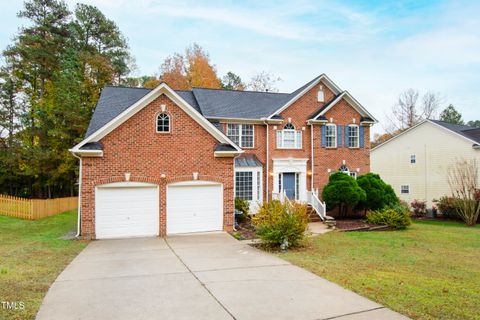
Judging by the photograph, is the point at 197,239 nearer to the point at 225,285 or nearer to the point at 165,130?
the point at 165,130

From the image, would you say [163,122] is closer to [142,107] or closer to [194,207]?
[142,107]

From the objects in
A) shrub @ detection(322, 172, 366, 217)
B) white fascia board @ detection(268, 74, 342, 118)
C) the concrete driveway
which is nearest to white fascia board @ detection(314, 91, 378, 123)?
white fascia board @ detection(268, 74, 342, 118)

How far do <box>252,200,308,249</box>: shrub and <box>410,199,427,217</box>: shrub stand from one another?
63.0 feet

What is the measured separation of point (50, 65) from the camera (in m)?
32.2

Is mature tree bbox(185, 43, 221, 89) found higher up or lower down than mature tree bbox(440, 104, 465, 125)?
higher up

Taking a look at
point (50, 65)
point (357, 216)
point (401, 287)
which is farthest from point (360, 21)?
point (50, 65)

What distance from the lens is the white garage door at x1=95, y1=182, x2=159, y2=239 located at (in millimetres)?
13039

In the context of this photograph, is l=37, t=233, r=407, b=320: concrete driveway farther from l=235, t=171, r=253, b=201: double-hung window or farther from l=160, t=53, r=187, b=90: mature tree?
l=160, t=53, r=187, b=90: mature tree

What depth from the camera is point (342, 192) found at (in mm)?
18188

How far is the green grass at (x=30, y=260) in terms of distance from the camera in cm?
594

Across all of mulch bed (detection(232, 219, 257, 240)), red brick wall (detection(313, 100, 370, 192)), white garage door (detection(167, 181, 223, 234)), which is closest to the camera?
mulch bed (detection(232, 219, 257, 240))

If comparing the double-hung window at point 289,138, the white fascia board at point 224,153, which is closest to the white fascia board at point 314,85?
the double-hung window at point 289,138

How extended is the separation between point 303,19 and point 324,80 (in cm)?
426

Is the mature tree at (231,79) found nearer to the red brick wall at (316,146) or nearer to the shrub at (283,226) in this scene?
the red brick wall at (316,146)
